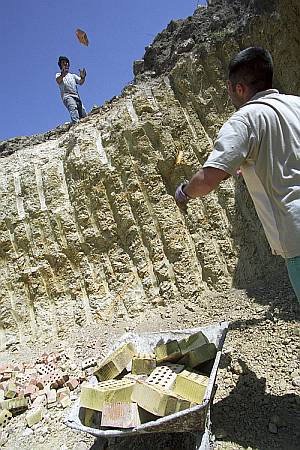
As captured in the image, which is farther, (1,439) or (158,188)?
(158,188)

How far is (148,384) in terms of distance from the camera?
2697 millimetres

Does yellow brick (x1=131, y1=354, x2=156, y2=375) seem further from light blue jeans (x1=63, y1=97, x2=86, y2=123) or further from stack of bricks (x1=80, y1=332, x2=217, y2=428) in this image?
light blue jeans (x1=63, y1=97, x2=86, y2=123)

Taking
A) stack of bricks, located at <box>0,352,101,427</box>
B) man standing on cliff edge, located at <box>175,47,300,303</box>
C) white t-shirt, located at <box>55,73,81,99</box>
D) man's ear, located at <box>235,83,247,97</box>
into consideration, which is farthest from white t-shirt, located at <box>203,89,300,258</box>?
white t-shirt, located at <box>55,73,81,99</box>

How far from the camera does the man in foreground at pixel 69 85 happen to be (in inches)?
325

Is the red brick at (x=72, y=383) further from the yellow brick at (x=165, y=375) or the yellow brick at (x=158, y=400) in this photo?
the yellow brick at (x=158, y=400)

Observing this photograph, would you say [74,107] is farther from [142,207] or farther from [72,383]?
[72,383]

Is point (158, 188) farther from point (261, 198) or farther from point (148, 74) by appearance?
point (261, 198)

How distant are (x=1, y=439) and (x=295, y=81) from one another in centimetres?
639

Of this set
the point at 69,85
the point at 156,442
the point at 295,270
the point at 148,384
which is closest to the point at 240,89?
the point at 295,270

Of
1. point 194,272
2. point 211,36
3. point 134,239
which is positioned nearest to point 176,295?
point 194,272

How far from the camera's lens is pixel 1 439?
158 inches

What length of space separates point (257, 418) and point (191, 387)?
78 centimetres

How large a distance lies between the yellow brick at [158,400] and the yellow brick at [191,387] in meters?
0.07

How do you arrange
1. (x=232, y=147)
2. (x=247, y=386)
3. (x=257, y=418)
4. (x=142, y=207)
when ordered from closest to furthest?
(x=232, y=147), (x=257, y=418), (x=247, y=386), (x=142, y=207)
